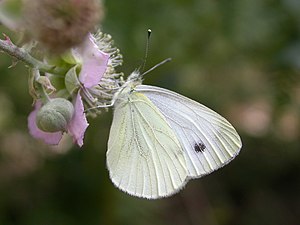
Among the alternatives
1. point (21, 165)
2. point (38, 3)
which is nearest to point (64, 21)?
point (38, 3)

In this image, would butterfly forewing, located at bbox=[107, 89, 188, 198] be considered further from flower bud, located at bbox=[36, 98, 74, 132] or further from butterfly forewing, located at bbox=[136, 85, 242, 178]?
flower bud, located at bbox=[36, 98, 74, 132]

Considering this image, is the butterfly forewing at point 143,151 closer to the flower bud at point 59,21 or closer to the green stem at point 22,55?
the green stem at point 22,55

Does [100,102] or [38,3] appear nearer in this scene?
[38,3]

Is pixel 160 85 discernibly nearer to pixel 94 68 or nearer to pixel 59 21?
pixel 94 68

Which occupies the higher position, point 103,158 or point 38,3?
point 38,3

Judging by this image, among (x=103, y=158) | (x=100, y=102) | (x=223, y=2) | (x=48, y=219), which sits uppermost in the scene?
(x=223, y=2)

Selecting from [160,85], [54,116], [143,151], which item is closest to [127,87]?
[143,151]

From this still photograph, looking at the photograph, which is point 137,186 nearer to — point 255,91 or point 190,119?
point 190,119
